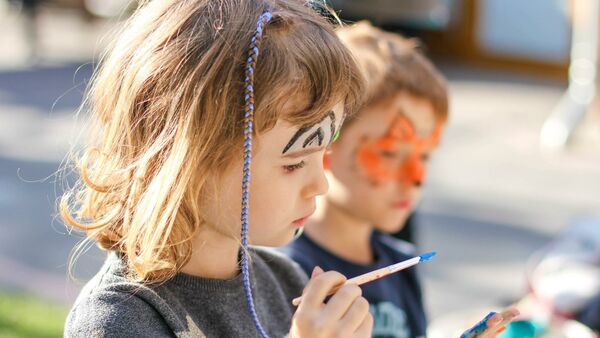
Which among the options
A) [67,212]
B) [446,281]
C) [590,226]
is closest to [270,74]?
[67,212]

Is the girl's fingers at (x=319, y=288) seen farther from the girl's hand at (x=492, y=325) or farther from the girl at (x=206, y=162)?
the girl's hand at (x=492, y=325)

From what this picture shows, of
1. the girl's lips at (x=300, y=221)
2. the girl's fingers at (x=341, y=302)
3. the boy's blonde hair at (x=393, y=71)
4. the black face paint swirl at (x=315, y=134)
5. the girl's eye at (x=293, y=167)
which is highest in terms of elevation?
the black face paint swirl at (x=315, y=134)

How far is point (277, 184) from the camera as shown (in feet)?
4.86

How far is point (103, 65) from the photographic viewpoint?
160cm

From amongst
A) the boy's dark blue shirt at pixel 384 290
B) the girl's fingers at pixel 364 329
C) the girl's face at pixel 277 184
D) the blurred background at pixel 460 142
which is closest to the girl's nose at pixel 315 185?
the girl's face at pixel 277 184

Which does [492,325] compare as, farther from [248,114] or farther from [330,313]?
[248,114]

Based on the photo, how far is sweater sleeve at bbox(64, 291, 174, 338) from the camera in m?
1.39

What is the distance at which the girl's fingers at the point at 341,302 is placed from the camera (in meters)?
1.39

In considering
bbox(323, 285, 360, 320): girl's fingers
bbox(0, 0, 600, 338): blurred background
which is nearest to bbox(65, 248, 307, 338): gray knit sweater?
bbox(323, 285, 360, 320): girl's fingers

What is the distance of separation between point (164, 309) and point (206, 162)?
0.80 feet

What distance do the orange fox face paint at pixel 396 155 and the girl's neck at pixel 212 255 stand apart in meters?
0.90

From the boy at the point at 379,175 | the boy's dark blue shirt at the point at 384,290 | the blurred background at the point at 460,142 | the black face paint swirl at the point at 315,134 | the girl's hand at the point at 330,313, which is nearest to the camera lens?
the girl's hand at the point at 330,313

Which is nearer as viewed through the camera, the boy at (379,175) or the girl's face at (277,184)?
the girl's face at (277,184)

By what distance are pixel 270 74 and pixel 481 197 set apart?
16.2 ft
